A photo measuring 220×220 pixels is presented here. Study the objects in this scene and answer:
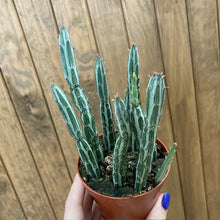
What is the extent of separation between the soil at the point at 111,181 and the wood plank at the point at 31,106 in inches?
16.8

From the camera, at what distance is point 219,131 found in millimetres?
1173

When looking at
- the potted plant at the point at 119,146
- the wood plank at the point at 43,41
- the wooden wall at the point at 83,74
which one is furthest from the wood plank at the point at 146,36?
the potted plant at the point at 119,146

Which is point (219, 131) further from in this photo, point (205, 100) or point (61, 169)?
point (61, 169)

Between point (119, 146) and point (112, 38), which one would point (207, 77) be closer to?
point (112, 38)

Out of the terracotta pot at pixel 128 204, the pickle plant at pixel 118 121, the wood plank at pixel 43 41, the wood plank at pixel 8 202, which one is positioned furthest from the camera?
the wood plank at pixel 8 202

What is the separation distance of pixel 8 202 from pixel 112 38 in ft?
2.87

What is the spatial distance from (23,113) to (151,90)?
705mm

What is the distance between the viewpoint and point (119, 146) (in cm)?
52

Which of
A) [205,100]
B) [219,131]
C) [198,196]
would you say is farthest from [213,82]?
[198,196]

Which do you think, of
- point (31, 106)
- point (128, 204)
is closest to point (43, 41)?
point (31, 106)

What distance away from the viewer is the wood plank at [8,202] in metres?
1.08

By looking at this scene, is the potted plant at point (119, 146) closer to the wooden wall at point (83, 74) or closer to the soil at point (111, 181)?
the soil at point (111, 181)

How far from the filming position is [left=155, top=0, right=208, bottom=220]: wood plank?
3.18 feet

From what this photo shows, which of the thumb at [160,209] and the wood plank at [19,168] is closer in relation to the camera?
the thumb at [160,209]
